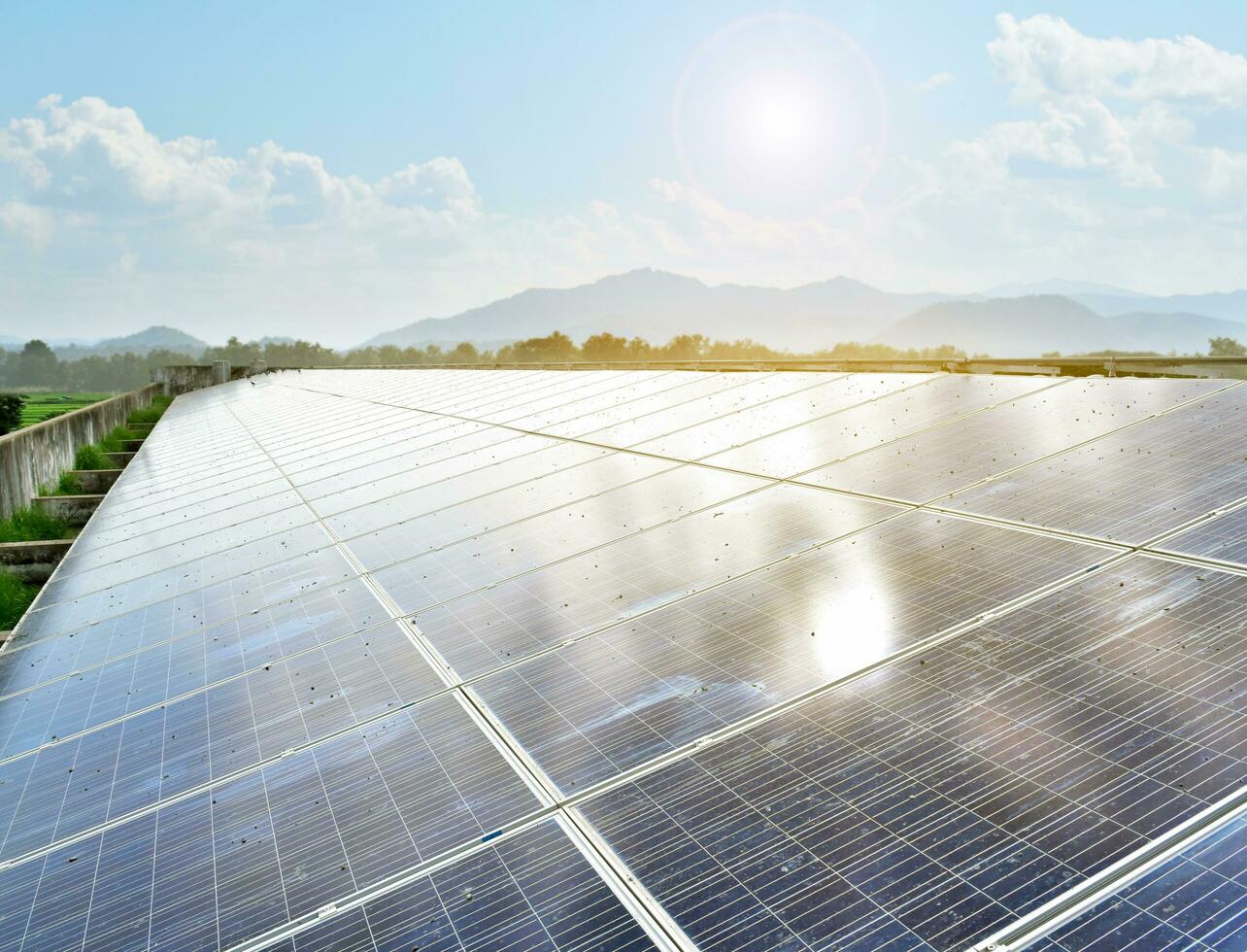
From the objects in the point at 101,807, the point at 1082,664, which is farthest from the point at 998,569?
the point at 101,807

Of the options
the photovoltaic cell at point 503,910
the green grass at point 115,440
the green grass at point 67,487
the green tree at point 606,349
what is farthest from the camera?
the green tree at point 606,349

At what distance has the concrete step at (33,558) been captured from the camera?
18203 mm

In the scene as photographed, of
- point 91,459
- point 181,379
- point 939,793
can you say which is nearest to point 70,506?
point 91,459

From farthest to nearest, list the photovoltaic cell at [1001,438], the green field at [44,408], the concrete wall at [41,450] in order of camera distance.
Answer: the green field at [44,408] < the concrete wall at [41,450] < the photovoltaic cell at [1001,438]

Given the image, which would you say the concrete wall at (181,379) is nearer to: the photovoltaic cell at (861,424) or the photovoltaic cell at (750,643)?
the photovoltaic cell at (861,424)

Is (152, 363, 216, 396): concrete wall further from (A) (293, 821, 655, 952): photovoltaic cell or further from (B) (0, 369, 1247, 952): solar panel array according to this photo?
(A) (293, 821, 655, 952): photovoltaic cell

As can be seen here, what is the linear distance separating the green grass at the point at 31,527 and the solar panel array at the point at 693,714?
33.2ft

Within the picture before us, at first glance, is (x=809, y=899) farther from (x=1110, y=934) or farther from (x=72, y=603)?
(x=72, y=603)

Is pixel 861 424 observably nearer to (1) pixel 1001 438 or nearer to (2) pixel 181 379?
(1) pixel 1001 438

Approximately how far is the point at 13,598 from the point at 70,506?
7824 millimetres

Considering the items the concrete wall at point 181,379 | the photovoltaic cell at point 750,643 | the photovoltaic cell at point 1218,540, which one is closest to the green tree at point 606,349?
the concrete wall at point 181,379

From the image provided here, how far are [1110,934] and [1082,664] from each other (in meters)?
2.23

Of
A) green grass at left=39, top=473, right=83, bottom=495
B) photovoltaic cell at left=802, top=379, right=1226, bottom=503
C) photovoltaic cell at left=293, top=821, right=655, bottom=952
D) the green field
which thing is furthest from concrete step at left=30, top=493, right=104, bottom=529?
the green field

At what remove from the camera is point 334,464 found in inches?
777
